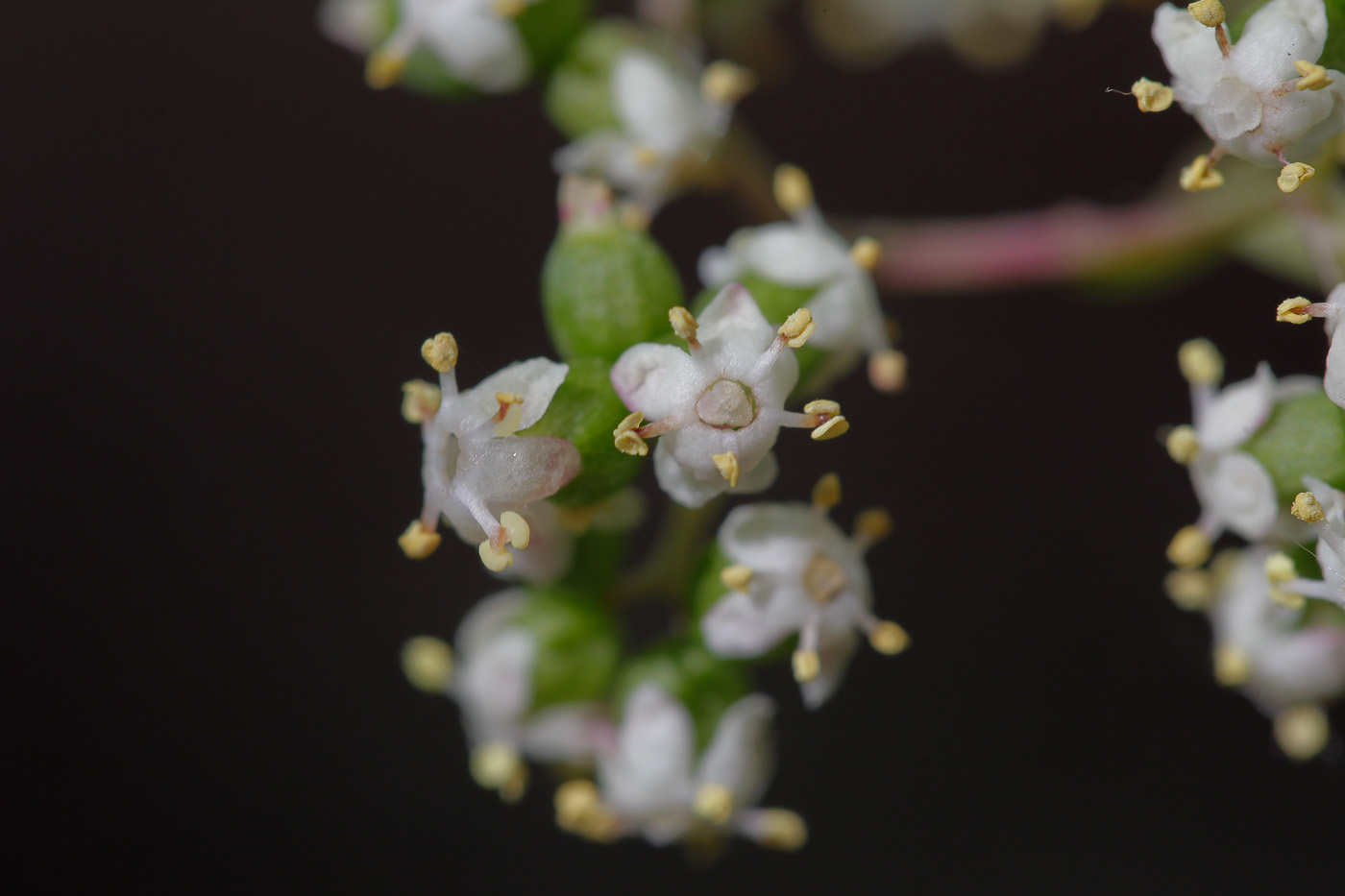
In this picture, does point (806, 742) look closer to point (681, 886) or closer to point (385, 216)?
point (681, 886)

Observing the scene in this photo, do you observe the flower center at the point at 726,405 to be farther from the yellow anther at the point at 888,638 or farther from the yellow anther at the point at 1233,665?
the yellow anther at the point at 1233,665

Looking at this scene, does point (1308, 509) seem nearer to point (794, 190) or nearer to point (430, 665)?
point (794, 190)

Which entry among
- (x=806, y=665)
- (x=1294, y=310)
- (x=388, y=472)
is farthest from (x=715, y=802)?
(x=388, y=472)

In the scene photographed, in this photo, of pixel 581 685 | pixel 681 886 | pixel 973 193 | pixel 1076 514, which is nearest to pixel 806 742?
pixel 681 886

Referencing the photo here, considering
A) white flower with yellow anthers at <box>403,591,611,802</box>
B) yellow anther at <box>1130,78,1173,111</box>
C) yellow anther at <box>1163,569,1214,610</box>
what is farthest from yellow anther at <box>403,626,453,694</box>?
yellow anther at <box>1130,78,1173,111</box>

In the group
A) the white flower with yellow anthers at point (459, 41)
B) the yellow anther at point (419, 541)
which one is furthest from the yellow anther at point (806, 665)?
the white flower with yellow anthers at point (459, 41)

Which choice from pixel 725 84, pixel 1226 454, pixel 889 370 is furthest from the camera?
pixel 725 84
